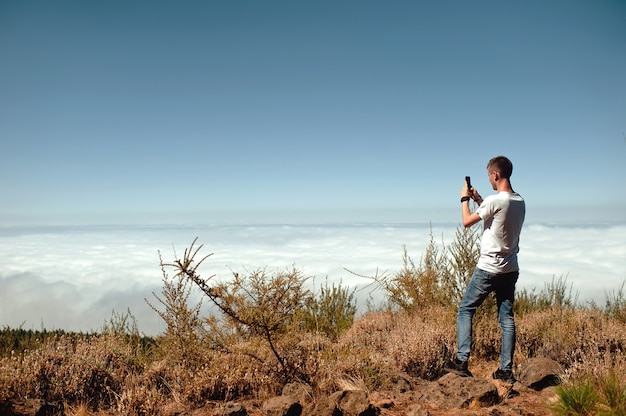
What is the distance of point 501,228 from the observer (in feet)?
16.9

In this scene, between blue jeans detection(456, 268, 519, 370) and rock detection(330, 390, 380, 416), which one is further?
blue jeans detection(456, 268, 519, 370)

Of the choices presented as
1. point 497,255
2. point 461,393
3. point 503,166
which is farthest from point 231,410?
point 503,166

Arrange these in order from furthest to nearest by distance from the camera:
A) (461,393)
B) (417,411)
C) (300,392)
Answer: (300,392), (461,393), (417,411)

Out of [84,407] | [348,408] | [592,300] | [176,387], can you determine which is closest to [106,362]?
[84,407]

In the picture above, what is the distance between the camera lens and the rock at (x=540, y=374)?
17.7 feet

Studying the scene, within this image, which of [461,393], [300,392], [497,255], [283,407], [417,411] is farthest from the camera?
[497,255]

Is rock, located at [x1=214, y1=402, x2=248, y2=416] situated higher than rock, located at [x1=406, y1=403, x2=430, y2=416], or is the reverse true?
rock, located at [x1=406, y1=403, x2=430, y2=416]

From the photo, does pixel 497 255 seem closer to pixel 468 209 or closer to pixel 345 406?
pixel 468 209

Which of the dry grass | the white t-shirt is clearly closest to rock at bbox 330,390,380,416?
the dry grass

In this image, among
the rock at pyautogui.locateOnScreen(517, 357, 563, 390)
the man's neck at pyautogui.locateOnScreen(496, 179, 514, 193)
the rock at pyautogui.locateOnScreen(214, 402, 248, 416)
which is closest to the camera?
the rock at pyautogui.locateOnScreen(214, 402, 248, 416)

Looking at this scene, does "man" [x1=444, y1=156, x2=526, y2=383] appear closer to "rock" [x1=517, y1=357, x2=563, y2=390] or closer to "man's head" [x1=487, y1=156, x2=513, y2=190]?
"man's head" [x1=487, y1=156, x2=513, y2=190]

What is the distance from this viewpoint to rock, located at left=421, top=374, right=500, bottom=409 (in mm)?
4781

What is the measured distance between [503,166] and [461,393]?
8.02 feet

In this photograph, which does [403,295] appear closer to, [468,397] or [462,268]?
[462,268]
